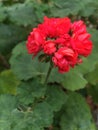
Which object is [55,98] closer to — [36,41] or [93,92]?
[36,41]

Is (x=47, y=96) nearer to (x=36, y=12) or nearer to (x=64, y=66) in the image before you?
(x=64, y=66)

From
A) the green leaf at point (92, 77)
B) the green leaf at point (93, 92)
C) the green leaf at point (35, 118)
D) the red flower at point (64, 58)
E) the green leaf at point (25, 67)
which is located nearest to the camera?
the red flower at point (64, 58)

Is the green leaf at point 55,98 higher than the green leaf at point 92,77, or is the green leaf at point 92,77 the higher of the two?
the green leaf at point 55,98

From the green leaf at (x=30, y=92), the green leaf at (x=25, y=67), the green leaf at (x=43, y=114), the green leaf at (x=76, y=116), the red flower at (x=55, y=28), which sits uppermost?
the red flower at (x=55, y=28)

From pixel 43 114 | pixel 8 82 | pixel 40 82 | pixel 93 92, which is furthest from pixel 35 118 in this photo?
pixel 93 92

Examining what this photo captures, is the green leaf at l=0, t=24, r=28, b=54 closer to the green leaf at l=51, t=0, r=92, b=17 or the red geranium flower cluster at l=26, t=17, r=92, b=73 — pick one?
the green leaf at l=51, t=0, r=92, b=17

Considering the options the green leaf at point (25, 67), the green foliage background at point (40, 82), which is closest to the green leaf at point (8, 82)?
the green foliage background at point (40, 82)

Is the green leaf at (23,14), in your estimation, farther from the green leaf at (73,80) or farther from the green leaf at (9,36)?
the green leaf at (73,80)

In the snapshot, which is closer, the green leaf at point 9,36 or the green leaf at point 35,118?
the green leaf at point 35,118

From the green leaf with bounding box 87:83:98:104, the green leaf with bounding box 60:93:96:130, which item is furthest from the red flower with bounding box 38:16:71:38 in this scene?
the green leaf with bounding box 87:83:98:104
